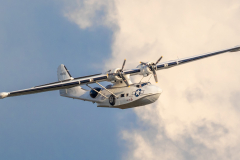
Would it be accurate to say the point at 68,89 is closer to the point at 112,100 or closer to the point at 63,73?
the point at 63,73

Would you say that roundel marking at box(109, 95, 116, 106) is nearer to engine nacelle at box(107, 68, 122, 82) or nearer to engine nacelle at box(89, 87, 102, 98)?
engine nacelle at box(107, 68, 122, 82)

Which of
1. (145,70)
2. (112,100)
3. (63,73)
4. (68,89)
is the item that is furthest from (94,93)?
(63,73)

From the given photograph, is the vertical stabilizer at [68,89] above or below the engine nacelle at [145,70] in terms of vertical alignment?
above

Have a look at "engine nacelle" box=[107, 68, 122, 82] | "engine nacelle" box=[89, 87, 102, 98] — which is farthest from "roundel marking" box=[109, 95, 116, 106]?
A: "engine nacelle" box=[89, 87, 102, 98]

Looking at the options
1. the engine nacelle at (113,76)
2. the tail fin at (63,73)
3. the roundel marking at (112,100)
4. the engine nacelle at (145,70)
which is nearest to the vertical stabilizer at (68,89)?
the tail fin at (63,73)

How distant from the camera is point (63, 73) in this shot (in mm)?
46469

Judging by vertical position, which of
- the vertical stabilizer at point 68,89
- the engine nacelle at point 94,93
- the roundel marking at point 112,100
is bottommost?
the roundel marking at point 112,100

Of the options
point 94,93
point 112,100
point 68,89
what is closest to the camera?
point 112,100

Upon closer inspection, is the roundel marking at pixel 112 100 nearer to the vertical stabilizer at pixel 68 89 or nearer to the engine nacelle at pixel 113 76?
the engine nacelle at pixel 113 76

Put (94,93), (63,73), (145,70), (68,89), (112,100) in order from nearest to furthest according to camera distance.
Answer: (145,70)
(112,100)
(94,93)
(68,89)
(63,73)

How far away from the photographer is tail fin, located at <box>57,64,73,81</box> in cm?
4603

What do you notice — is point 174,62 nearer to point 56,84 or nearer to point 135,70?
point 135,70

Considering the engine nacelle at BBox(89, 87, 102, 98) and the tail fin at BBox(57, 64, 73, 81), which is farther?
the tail fin at BBox(57, 64, 73, 81)

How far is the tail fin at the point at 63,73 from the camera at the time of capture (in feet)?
151
